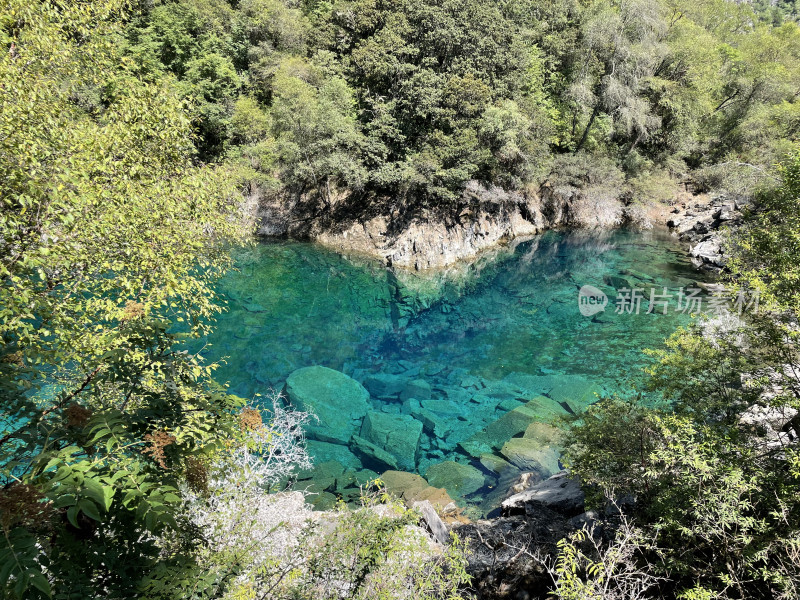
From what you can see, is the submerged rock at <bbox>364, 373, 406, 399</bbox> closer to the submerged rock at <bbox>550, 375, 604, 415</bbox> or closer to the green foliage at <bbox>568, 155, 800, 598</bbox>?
the submerged rock at <bbox>550, 375, 604, 415</bbox>

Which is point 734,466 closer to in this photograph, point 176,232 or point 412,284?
point 176,232

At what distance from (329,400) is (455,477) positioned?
5704mm

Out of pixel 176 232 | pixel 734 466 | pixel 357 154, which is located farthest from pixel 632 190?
pixel 176 232

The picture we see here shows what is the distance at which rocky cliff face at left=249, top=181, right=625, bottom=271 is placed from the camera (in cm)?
3198

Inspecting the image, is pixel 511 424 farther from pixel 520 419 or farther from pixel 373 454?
pixel 373 454

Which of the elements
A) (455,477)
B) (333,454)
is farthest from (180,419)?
(455,477)

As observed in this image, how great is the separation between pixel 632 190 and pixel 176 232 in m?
44.3

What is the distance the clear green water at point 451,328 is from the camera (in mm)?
16406

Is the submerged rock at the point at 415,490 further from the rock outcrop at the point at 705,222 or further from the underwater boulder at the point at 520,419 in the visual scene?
the rock outcrop at the point at 705,222

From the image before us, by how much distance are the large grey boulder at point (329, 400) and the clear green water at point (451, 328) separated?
0.77 meters

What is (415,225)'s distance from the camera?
1268 inches

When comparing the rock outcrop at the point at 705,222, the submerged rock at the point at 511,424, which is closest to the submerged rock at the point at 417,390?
the submerged rock at the point at 511,424

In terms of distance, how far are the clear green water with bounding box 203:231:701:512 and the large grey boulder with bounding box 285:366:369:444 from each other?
30.2 inches

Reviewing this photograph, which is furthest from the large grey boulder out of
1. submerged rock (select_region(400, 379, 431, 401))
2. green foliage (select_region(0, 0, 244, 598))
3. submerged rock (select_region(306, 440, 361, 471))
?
green foliage (select_region(0, 0, 244, 598))
